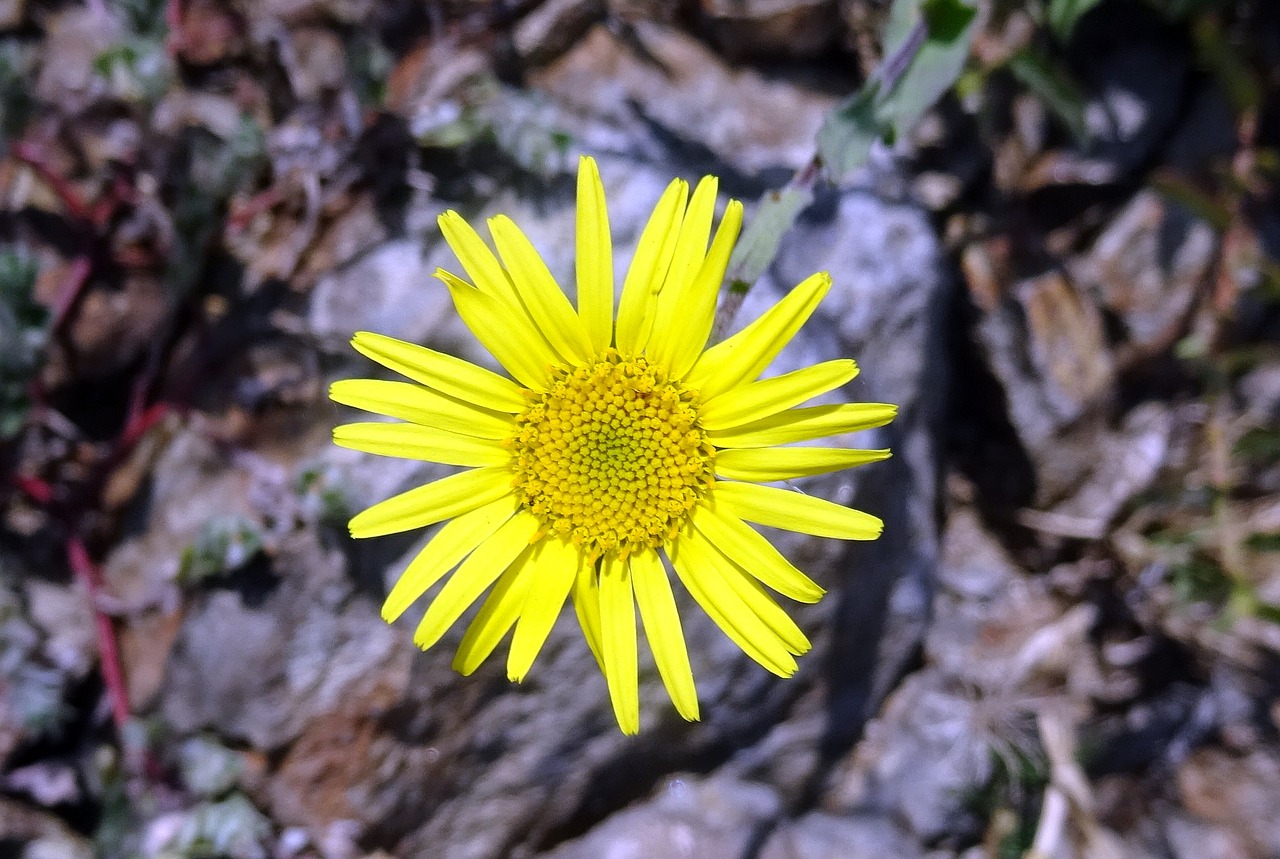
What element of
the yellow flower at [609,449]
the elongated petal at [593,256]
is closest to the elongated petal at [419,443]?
Result: the yellow flower at [609,449]

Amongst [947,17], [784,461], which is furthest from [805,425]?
[947,17]

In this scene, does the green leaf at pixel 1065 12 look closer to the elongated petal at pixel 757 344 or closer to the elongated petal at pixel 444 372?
the elongated petal at pixel 757 344

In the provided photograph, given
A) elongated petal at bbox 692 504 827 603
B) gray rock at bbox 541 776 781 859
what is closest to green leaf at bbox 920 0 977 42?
elongated petal at bbox 692 504 827 603

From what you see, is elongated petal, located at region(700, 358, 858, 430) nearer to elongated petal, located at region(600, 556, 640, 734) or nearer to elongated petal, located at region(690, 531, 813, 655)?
elongated petal, located at region(690, 531, 813, 655)

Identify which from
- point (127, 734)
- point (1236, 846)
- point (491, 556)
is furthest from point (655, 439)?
point (1236, 846)

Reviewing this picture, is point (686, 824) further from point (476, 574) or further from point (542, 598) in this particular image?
point (476, 574)

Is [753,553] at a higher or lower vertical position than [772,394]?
lower
